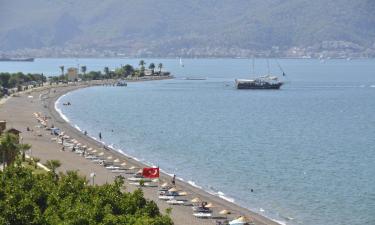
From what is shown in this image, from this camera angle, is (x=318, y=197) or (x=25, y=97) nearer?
(x=318, y=197)

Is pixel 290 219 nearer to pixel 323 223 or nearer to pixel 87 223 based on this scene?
pixel 323 223

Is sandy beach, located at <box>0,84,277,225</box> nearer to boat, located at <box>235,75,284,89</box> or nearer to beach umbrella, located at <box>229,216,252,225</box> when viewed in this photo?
beach umbrella, located at <box>229,216,252,225</box>

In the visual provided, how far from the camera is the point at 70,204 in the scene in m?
31.3

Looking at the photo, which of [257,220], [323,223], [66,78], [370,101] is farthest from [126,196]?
[66,78]

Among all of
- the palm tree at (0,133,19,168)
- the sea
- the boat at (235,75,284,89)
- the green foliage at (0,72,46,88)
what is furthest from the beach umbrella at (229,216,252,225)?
the boat at (235,75,284,89)

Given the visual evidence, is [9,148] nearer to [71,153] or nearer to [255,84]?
[71,153]

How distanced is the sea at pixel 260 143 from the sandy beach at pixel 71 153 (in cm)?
140

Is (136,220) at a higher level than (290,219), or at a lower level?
higher

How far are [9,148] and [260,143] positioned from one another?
3082 cm

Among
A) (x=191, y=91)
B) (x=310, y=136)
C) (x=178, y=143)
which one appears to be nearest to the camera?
(x=178, y=143)

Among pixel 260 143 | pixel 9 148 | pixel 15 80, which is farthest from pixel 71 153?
pixel 15 80

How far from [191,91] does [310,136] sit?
7944cm

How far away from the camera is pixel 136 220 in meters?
28.9

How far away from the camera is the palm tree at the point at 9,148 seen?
46.4m
